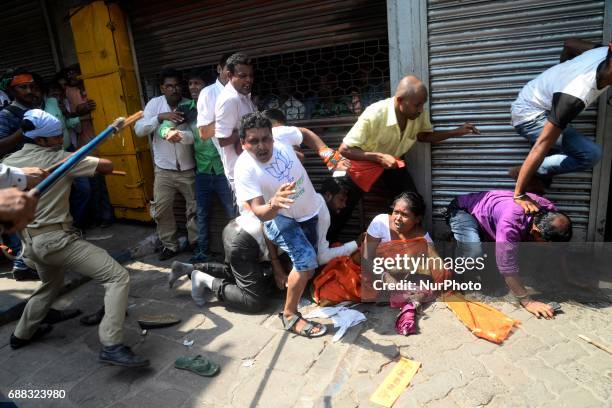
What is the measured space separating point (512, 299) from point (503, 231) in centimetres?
65

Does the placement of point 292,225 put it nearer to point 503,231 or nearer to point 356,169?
point 356,169

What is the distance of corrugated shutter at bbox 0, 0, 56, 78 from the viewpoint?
5891 mm

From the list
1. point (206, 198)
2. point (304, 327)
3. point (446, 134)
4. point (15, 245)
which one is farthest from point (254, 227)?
point (15, 245)

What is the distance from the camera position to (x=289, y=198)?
3.10 m

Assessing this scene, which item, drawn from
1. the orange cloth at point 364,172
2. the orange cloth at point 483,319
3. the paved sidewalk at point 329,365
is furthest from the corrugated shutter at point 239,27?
the paved sidewalk at point 329,365

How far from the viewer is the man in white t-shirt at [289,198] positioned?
9.77ft

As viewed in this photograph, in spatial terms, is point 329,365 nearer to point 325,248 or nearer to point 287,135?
point 325,248

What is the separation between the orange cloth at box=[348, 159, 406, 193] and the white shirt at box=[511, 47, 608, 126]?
3.54ft

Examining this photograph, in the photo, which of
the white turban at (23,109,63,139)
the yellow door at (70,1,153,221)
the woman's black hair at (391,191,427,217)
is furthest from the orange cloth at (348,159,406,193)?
the yellow door at (70,1,153,221)

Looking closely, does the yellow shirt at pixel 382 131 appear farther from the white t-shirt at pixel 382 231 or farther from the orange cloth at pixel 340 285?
the orange cloth at pixel 340 285

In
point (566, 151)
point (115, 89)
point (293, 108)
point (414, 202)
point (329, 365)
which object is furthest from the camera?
point (115, 89)

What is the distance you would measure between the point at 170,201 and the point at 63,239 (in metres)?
1.93

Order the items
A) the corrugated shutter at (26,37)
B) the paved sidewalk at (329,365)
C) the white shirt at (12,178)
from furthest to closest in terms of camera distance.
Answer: the corrugated shutter at (26,37)
the paved sidewalk at (329,365)
the white shirt at (12,178)

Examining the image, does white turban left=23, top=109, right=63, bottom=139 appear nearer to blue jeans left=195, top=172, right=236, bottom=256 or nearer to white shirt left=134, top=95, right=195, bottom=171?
white shirt left=134, top=95, right=195, bottom=171
